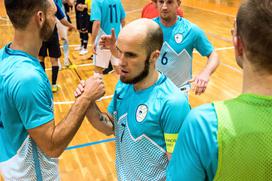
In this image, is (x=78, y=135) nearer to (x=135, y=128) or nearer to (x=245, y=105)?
(x=135, y=128)

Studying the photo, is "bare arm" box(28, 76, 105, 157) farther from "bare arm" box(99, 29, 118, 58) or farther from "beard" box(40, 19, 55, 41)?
"bare arm" box(99, 29, 118, 58)

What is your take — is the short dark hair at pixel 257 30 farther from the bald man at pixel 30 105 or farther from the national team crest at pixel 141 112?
the bald man at pixel 30 105

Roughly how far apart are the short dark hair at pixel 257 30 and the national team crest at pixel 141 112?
927 millimetres

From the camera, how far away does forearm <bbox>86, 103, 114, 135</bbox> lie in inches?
79.3

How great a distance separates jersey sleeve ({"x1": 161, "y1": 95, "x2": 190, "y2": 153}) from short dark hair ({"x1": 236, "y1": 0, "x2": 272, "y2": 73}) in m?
0.81

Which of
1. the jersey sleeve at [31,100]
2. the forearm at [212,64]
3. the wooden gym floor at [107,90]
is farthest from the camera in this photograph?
the wooden gym floor at [107,90]

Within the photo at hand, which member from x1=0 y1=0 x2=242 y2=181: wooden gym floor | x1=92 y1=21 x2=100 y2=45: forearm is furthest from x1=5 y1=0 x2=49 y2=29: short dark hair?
x1=92 y1=21 x2=100 y2=45: forearm

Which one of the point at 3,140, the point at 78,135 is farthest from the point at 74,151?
the point at 3,140

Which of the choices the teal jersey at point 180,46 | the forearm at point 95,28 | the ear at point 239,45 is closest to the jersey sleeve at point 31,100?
the ear at point 239,45

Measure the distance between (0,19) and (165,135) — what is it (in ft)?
46.5

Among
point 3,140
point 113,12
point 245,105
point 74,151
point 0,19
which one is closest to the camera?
point 245,105

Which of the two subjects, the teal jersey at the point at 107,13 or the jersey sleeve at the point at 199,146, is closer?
the jersey sleeve at the point at 199,146

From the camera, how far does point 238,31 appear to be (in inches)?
40.2

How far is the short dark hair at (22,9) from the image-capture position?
1797 mm
